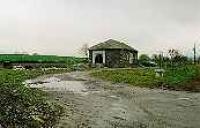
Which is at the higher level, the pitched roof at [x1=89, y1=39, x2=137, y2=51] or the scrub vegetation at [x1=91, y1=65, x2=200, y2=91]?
the pitched roof at [x1=89, y1=39, x2=137, y2=51]

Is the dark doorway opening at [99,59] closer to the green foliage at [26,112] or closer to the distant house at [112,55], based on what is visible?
the distant house at [112,55]

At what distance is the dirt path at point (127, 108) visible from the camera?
49.8 feet

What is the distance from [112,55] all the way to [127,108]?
135ft

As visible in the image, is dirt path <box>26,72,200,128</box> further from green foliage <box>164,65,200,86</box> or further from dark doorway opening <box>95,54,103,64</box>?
dark doorway opening <box>95,54,103,64</box>

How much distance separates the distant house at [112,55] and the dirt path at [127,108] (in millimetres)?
32319

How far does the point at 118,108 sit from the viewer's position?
738 inches

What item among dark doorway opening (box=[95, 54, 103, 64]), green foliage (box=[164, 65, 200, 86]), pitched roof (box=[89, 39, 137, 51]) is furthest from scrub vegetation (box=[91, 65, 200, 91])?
dark doorway opening (box=[95, 54, 103, 64])

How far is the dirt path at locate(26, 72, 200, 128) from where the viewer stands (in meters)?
15.2

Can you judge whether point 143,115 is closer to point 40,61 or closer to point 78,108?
point 78,108

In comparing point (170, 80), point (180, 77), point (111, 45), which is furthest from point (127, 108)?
point (111, 45)

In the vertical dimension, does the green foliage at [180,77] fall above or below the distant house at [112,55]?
below

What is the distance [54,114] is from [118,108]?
11.8ft

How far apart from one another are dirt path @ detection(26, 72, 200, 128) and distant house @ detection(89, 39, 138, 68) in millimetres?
32319

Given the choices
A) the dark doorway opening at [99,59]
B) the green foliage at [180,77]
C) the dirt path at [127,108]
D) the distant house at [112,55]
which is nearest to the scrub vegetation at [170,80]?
the green foliage at [180,77]
